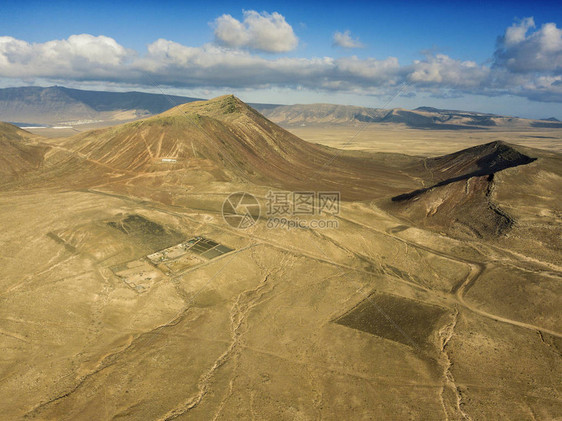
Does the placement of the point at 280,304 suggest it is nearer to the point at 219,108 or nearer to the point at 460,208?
the point at 460,208

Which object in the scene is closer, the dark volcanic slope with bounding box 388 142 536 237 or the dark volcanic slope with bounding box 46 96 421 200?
the dark volcanic slope with bounding box 388 142 536 237

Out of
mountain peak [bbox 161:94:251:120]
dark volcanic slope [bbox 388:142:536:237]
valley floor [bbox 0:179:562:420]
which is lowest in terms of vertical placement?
valley floor [bbox 0:179:562:420]

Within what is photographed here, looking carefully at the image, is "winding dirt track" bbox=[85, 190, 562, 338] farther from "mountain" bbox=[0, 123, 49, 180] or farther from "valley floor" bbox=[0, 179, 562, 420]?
"mountain" bbox=[0, 123, 49, 180]

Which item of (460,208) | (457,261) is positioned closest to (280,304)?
(457,261)

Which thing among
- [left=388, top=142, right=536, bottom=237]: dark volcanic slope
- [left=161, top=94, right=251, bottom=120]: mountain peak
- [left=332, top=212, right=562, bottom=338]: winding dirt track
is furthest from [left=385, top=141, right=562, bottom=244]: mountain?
[left=161, top=94, right=251, bottom=120]: mountain peak

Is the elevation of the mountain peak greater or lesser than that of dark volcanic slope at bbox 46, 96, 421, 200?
greater

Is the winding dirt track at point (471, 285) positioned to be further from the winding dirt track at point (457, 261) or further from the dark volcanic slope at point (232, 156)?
the dark volcanic slope at point (232, 156)

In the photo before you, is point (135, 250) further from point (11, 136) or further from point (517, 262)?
point (11, 136)
